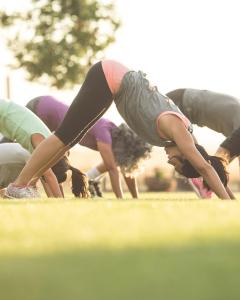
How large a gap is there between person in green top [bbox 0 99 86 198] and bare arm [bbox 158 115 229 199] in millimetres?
Result: 1524

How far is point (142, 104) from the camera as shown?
557cm

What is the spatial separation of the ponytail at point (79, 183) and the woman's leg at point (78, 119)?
137 cm

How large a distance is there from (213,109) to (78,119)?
224 centimetres

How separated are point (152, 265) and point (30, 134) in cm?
482

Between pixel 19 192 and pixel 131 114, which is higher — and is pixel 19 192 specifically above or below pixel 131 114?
below

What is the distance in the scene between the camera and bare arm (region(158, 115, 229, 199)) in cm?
534

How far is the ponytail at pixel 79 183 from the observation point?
7355 millimetres

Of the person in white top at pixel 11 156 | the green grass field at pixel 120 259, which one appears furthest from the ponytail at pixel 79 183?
the green grass field at pixel 120 259

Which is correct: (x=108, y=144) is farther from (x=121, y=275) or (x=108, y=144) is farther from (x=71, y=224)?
(x=121, y=275)

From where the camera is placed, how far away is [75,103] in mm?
5699

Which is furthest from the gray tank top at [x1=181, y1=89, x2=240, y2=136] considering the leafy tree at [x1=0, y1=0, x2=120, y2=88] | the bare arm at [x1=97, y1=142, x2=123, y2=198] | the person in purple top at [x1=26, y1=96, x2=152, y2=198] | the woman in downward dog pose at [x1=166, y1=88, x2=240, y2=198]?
the leafy tree at [x1=0, y1=0, x2=120, y2=88]

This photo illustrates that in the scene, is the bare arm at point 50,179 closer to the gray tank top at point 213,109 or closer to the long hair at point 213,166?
the long hair at point 213,166

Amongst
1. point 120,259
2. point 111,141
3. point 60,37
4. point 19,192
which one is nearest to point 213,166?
point 19,192

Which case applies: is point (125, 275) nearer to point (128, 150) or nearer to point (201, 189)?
point (201, 189)
